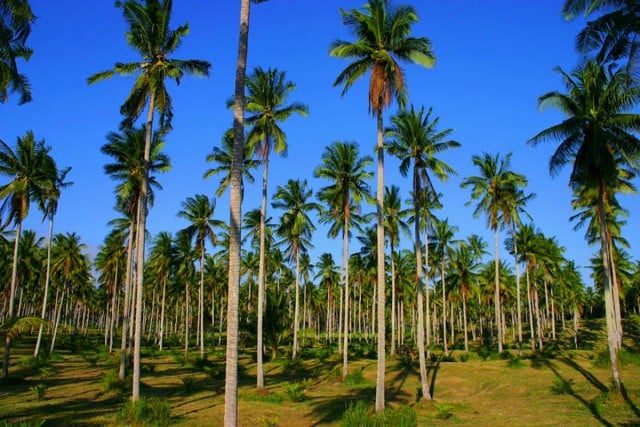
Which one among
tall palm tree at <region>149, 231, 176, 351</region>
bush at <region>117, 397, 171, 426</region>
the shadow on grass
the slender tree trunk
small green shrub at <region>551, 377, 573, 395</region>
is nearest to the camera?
the shadow on grass

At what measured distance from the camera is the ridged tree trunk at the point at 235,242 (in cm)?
1105

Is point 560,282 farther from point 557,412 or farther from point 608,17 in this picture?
point 608,17

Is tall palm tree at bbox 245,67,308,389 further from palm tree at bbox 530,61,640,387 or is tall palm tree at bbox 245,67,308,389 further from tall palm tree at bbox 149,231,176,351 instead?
tall palm tree at bbox 149,231,176,351

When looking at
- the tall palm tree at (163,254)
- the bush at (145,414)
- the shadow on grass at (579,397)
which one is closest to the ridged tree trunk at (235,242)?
the bush at (145,414)

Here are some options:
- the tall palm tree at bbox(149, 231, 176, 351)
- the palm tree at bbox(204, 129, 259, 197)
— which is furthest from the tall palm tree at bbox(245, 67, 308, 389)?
the tall palm tree at bbox(149, 231, 176, 351)

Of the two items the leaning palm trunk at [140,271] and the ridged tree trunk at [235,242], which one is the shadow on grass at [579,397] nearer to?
the ridged tree trunk at [235,242]

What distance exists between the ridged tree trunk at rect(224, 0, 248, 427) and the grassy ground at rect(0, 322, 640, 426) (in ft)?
21.2

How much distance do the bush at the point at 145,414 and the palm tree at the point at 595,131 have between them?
19514 mm

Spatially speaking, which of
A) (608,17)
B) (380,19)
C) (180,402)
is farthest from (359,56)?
(180,402)

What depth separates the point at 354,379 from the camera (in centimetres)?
3084

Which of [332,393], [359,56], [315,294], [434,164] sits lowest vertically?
[332,393]

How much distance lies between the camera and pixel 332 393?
89.6 ft

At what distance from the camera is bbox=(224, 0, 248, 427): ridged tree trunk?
435 inches

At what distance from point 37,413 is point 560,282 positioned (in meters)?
61.9
